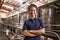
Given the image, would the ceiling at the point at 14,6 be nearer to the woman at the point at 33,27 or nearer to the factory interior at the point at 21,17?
the factory interior at the point at 21,17

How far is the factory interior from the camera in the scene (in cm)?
263

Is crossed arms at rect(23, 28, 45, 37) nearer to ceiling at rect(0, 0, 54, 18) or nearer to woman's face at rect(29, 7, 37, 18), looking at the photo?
woman's face at rect(29, 7, 37, 18)

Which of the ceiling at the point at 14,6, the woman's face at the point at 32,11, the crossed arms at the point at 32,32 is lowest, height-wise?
the crossed arms at the point at 32,32

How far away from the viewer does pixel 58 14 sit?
262 centimetres

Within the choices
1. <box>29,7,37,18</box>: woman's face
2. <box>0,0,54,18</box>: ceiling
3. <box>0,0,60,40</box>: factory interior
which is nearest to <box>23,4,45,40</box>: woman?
<box>29,7,37,18</box>: woman's face

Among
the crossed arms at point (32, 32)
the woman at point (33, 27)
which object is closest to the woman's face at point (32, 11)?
the woman at point (33, 27)

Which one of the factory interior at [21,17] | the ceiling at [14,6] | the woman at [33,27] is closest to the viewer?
the woman at [33,27]

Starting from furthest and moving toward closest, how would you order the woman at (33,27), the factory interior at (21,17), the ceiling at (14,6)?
the ceiling at (14,6)
the factory interior at (21,17)
the woman at (33,27)

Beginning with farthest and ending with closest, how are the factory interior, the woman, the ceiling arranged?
1. the ceiling
2. the factory interior
3. the woman

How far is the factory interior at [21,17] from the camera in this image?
2.63m

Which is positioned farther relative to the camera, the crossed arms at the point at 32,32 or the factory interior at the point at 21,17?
the factory interior at the point at 21,17

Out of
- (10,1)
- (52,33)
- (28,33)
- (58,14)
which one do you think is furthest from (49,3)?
(28,33)

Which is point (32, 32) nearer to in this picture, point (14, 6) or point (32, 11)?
point (32, 11)

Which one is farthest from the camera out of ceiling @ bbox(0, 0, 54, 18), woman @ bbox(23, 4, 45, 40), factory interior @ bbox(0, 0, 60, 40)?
ceiling @ bbox(0, 0, 54, 18)
